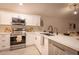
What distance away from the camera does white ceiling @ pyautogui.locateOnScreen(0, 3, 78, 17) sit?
119 cm

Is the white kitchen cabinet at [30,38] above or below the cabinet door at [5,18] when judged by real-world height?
below

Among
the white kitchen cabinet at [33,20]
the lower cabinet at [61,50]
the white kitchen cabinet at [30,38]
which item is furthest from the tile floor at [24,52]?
the white kitchen cabinet at [33,20]

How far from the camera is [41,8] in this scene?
125 cm

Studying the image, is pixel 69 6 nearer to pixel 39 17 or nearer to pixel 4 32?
pixel 39 17

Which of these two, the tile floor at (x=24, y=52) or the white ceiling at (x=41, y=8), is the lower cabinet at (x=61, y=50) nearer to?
the tile floor at (x=24, y=52)

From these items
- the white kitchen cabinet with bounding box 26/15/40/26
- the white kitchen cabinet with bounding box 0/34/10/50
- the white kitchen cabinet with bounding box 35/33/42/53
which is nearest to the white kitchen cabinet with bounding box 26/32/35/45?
the white kitchen cabinet with bounding box 35/33/42/53

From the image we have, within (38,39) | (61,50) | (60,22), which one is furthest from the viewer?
(38,39)

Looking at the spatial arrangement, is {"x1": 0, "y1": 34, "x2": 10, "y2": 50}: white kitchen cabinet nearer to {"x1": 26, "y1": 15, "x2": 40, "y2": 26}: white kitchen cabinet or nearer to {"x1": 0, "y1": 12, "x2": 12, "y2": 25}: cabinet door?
{"x1": 0, "y1": 12, "x2": 12, "y2": 25}: cabinet door

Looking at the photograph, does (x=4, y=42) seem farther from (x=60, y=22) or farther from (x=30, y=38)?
(x=60, y=22)

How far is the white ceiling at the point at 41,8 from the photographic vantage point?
3.90ft

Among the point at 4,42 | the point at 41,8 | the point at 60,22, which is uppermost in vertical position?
the point at 41,8

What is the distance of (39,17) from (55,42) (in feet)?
1.39

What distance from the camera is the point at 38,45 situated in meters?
1.47

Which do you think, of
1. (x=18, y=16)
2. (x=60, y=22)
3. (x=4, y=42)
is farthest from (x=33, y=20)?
(x=4, y=42)
